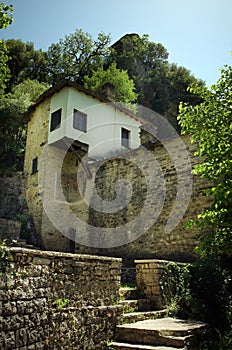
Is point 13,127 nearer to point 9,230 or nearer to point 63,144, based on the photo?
point 63,144

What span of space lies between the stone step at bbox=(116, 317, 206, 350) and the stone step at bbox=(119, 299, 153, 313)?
23.4 inches

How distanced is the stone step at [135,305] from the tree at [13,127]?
11749 mm

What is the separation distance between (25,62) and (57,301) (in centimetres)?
2304

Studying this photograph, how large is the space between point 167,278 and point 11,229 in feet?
24.8

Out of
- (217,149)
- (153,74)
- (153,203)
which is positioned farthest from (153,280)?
(153,74)

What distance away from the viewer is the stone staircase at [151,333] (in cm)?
465

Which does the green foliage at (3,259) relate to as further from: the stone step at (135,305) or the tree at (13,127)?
the tree at (13,127)

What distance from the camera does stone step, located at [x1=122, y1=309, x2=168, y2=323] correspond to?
5621 mm

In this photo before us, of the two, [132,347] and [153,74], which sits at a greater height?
[153,74]

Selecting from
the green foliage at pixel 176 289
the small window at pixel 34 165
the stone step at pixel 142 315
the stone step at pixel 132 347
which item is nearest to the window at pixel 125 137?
the small window at pixel 34 165

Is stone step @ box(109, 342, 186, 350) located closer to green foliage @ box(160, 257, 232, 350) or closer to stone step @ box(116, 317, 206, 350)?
stone step @ box(116, 317, 206, 350)

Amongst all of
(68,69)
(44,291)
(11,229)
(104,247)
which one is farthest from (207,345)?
(68,69)

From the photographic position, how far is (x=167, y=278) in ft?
22.8

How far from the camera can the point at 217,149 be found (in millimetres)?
6023
